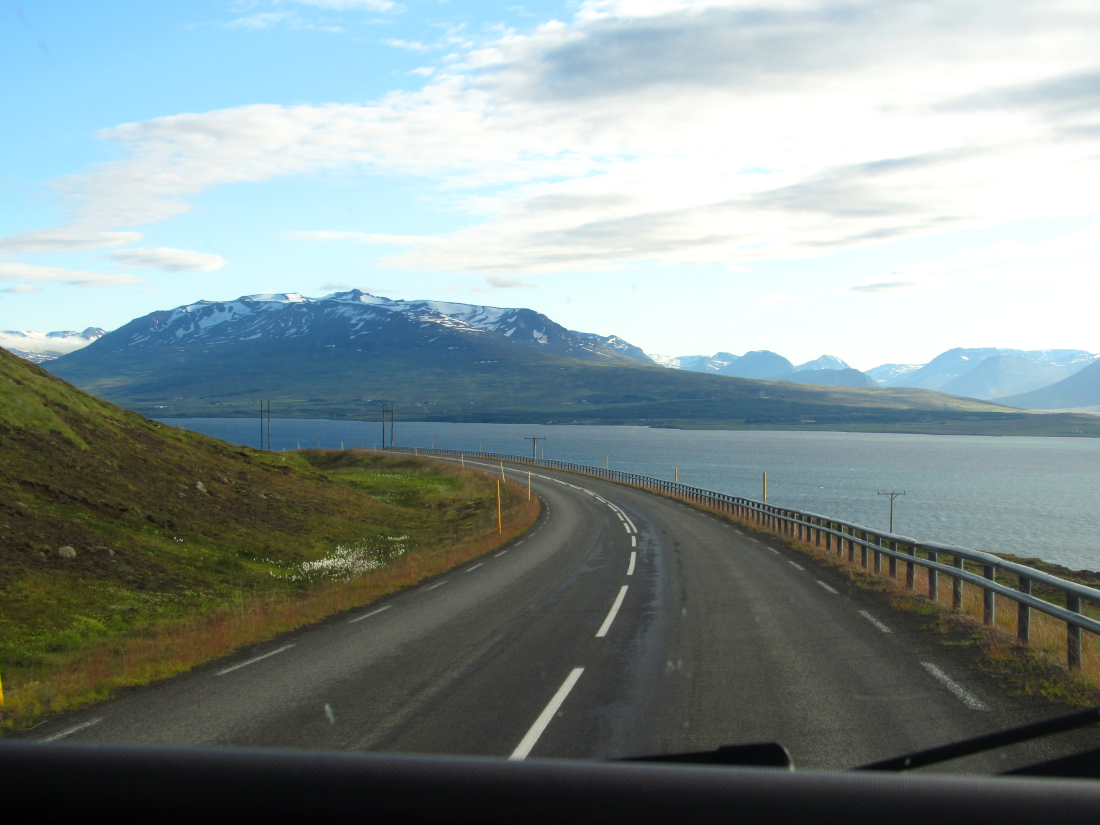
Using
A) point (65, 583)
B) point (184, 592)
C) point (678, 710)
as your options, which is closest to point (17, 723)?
point (678, 710)

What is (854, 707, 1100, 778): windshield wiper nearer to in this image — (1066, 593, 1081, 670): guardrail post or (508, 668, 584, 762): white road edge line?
(508, 668, 584, 762): white road edge line

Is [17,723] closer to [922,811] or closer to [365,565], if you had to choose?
[922,811]

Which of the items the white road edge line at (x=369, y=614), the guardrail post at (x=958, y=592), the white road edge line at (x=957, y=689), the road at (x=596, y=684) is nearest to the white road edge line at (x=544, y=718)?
the road at (x=596, y=684)

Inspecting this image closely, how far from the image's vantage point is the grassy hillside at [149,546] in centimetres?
1208

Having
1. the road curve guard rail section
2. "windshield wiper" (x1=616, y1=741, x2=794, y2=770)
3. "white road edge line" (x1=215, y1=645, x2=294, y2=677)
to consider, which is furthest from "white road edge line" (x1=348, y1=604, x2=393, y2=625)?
"windshield wiper" (x1=616, y1=741, x2=794, y2=770)

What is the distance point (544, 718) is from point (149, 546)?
17.3 metres

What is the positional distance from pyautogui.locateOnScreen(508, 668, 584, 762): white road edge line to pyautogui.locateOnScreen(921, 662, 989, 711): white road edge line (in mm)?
3860

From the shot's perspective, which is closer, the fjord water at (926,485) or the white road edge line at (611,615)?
the white road edge line at (611,615)

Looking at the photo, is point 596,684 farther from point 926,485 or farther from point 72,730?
point 926,485

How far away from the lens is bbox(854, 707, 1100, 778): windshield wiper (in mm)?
2580

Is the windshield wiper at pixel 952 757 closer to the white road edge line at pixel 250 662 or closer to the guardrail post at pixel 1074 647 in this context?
the guardrail post at pixel 1074 647

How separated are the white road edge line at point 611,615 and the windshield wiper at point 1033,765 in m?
8.83

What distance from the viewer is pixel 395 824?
1.86 m

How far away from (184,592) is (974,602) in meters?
16.5
